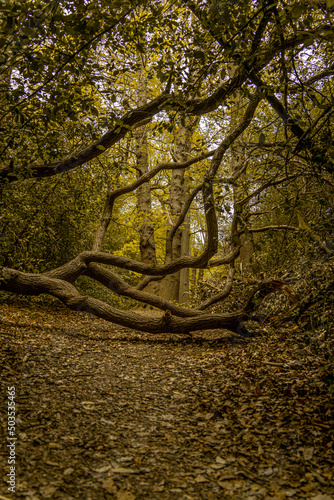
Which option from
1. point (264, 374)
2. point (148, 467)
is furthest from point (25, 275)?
point (148, 467)

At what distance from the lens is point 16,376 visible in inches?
138

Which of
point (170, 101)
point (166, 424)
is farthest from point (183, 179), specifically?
point (166, 424)

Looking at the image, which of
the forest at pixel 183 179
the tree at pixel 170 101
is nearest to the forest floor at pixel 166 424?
the forest at pixel 183 179

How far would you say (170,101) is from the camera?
327cm

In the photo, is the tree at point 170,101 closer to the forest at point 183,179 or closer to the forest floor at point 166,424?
the forest at point 183,179

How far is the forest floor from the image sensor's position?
2041 mm

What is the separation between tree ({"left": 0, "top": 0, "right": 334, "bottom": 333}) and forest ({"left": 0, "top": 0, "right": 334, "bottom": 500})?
3 cm

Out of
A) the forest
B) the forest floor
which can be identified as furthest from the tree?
the forest floor

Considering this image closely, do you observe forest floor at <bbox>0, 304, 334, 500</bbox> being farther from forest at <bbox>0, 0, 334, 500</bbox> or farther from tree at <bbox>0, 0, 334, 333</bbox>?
tree at <bbox>0, 0, 334, 333</bbox>

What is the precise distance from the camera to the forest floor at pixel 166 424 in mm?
2041

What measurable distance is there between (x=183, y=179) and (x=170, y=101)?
703 mm

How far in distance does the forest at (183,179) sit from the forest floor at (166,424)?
0.04m

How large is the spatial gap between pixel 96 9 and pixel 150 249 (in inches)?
340

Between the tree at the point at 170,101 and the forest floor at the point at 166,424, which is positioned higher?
the tree at the point at 170,101
